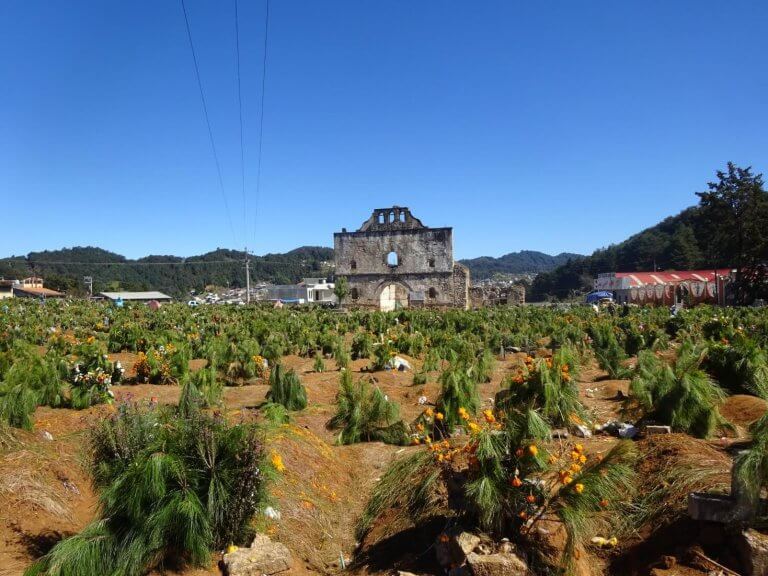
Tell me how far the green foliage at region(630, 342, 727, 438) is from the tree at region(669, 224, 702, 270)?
63.3 metres

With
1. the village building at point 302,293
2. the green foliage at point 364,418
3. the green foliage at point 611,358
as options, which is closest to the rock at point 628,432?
the green foliage at point 364,418

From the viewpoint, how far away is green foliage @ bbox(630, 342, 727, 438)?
18.0ft

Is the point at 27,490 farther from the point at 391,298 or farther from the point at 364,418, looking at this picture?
the point at 391,298

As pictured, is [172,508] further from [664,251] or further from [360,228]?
[664,251]

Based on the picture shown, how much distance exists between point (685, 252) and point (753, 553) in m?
67.5

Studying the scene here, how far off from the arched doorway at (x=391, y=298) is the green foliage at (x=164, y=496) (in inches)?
1341

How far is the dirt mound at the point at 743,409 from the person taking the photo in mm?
5934

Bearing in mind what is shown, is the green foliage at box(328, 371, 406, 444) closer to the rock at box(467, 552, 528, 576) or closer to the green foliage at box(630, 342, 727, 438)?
the green foliage at box(630, 342, 727, 438)

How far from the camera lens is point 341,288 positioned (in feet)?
133

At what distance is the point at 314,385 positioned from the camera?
10.5 metres

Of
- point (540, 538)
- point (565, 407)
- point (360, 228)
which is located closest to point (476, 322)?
point (565, 407)

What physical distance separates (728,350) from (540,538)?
5398mm

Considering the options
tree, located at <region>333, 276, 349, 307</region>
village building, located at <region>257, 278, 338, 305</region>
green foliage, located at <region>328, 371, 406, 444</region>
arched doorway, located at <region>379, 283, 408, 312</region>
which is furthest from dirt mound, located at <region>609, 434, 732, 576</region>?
village building, located at <region>257, 278, 338, 305</region>

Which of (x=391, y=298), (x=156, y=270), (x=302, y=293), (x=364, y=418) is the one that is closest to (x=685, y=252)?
(x=391, y=298)
